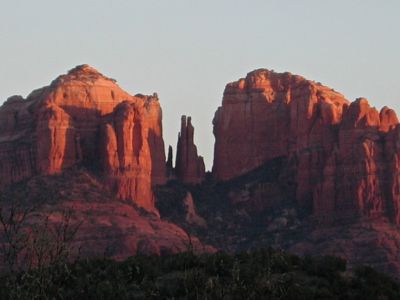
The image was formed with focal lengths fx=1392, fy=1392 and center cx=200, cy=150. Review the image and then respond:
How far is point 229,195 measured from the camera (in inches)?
5640

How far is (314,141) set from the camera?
458 ft

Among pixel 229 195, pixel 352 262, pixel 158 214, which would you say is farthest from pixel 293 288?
pixel 229 195

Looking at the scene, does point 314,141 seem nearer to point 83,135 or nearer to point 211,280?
point 83,135

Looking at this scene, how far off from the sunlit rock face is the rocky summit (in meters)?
0.14

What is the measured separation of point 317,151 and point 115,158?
66.0ft

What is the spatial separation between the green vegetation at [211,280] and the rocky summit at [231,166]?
60929 mm

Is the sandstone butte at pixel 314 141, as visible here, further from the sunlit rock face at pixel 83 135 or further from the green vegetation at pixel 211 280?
the green vegetation at pixel 211 280

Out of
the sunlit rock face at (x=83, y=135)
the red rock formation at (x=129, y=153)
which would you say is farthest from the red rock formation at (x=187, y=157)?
the red rock formation at (x=129, y=153)

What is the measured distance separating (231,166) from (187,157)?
189 inches

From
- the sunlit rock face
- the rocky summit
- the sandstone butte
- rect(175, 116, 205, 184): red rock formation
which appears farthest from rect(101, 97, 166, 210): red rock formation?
the sandstone butte

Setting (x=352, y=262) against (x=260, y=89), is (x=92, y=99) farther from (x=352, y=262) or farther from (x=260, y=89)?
(x=352, y=262)

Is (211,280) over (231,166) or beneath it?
beneath

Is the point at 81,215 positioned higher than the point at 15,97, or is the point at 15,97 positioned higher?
the point at 15,97

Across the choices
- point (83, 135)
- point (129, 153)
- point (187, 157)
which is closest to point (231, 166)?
point (187, 157)
